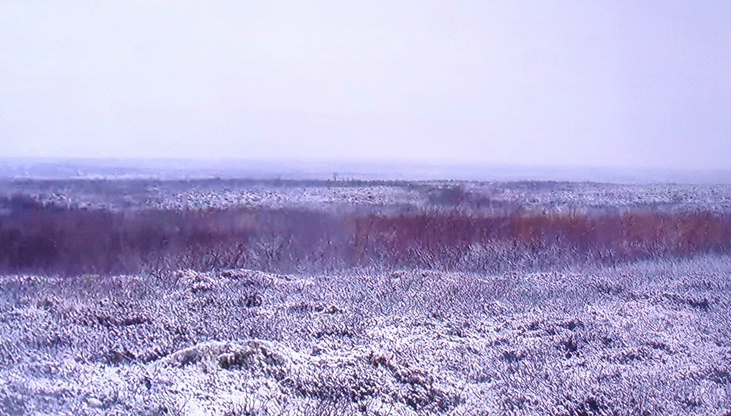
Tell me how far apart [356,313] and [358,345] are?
1197 mm

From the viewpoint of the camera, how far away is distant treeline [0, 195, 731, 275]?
10078 mm

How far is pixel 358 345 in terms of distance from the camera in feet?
20.8

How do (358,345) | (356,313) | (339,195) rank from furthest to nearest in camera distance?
1. (339,195)
2. (356,313)
3. (358,345)

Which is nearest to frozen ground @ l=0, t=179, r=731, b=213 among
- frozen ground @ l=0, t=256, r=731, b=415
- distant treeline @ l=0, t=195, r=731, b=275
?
distant treeline @ l=0, t=195, r=731, b=275

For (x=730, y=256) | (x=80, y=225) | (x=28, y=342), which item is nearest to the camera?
(x=28, y=342)

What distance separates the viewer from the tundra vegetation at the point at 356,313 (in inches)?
199

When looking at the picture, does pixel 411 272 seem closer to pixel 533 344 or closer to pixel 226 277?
pixel 226 277

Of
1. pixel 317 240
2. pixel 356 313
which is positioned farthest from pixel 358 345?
pixel 317 240

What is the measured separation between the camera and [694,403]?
16.8ft

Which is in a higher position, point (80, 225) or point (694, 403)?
point (80, 225)

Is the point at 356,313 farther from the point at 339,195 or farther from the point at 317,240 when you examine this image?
the point at 339,195

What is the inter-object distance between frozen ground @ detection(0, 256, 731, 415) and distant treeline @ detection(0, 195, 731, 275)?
49.1 inches

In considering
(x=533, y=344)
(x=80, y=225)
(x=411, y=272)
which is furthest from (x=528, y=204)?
(x=533, y=344)

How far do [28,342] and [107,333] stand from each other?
0.67 metres
